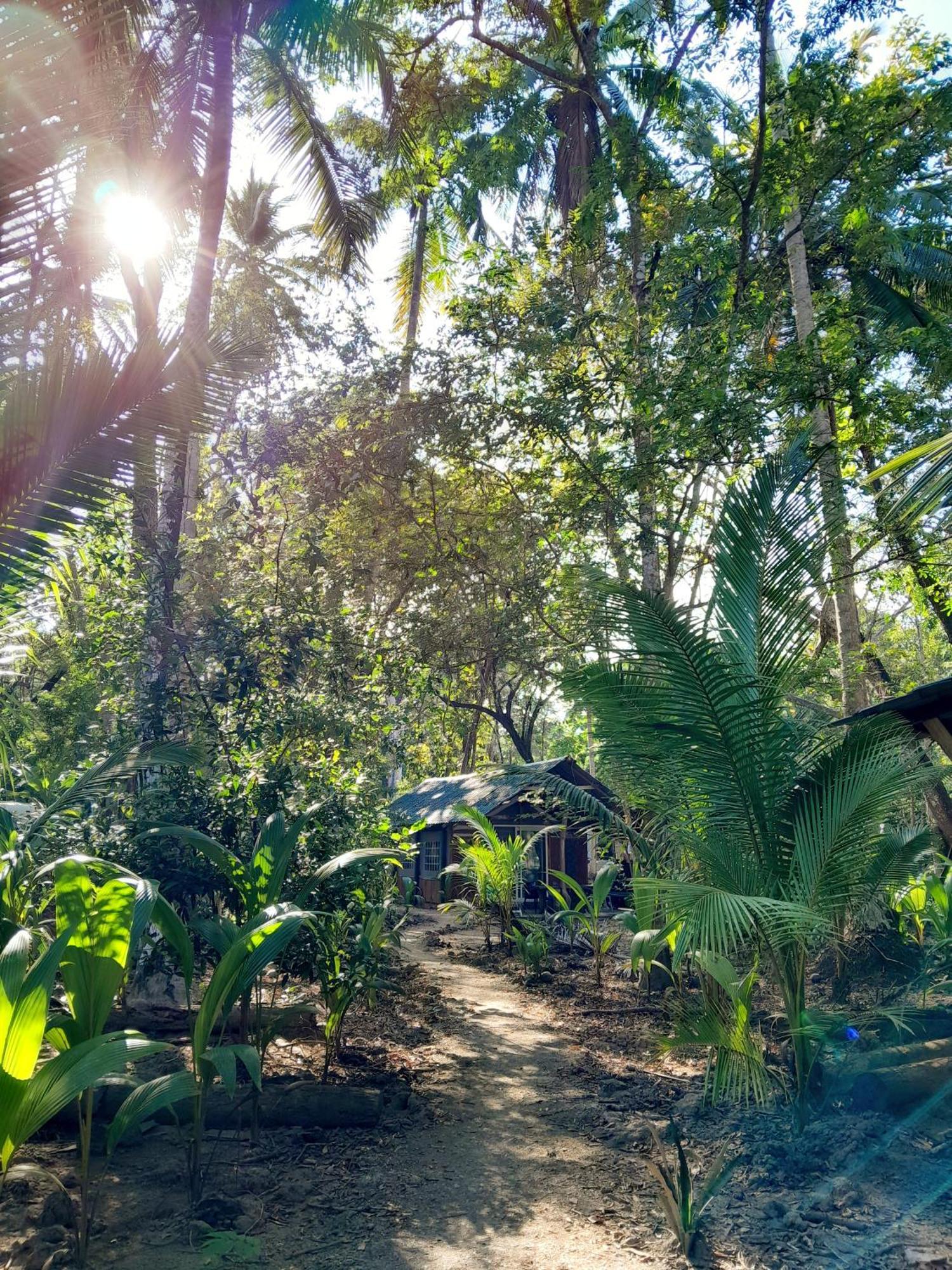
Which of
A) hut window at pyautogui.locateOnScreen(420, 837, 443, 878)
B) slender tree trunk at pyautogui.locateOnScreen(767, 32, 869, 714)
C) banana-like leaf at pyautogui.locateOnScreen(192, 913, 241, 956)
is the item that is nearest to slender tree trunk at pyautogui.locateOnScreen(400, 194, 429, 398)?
slender tree trunk at pyautogui.locateOnScreen(767, 32, 869, 714)

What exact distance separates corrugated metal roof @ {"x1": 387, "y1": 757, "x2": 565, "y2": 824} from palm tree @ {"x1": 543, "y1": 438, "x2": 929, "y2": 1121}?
8.62 m

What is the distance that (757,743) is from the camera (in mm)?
4730

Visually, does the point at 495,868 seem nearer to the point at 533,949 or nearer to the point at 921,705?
the point at 533,949

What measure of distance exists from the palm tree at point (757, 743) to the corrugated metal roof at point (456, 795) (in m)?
8.62

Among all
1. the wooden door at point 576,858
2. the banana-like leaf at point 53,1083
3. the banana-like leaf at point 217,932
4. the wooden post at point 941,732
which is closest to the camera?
the banana-like leaf at point 53,1083

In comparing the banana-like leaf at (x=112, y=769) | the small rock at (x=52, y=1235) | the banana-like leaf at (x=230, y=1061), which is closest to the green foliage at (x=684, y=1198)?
the banana-like leaf at (x=230, y=1061)

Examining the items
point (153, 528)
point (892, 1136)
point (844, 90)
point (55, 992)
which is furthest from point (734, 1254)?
point (844, 90)

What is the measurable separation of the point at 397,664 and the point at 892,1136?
608 centimetres

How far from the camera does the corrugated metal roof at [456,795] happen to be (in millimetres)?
16609

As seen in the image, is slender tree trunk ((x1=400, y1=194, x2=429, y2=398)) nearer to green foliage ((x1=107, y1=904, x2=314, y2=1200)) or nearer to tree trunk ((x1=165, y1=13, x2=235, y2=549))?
tree trunk ((x1=165, y1=13, x2=235, y2=549))

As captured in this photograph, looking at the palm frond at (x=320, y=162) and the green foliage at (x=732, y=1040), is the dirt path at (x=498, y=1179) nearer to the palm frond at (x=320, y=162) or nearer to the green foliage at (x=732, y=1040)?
the green foliage at (x=732, y=1040)

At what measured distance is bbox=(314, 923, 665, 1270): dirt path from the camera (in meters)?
3.54

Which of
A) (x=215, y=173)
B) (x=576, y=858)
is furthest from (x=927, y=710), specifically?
(x=576, y=858)

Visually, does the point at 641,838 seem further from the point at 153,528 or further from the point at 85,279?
the point at 85,279
